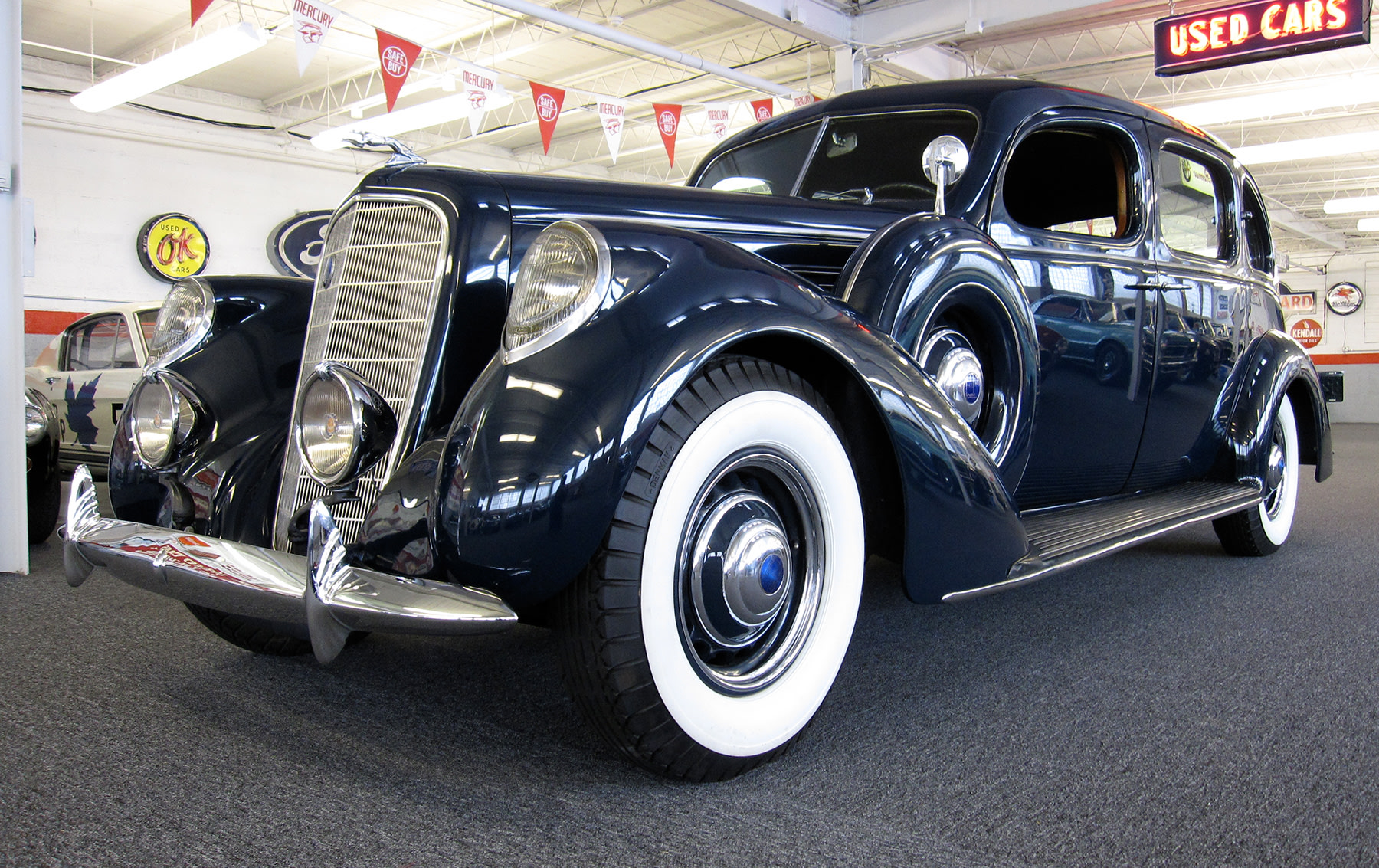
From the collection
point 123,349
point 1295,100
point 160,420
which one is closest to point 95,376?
point 123,349

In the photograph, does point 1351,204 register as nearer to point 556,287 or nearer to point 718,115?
point 718,115

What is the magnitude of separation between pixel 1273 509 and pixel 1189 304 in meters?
1.21

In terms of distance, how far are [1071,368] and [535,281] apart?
1.83m

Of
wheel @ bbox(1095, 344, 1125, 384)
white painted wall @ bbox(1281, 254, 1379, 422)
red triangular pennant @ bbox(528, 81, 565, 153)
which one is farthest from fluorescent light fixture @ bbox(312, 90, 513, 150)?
white painted wall @ bbox(1281, 254, 1379, 422)

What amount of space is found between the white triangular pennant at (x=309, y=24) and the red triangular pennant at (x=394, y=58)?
79cm

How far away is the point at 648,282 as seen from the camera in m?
1.59

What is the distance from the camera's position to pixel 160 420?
2199 mm

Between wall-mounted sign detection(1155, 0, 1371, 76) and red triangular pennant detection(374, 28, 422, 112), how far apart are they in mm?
6490

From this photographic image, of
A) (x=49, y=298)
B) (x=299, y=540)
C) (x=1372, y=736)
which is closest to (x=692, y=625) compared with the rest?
(x=299, y=540)

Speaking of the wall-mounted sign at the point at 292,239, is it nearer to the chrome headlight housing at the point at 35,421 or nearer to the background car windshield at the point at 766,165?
the chrome headlight housing at the point at 35,421

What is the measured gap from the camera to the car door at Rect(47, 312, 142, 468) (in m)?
5.78

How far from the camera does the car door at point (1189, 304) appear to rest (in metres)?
3.15

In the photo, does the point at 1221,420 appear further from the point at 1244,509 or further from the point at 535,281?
the point at 535,281

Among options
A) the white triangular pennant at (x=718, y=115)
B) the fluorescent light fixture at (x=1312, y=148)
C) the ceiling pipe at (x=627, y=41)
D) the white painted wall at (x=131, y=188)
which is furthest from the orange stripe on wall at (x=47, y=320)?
the fluorescent light fixture at (x=1312, y=148)
